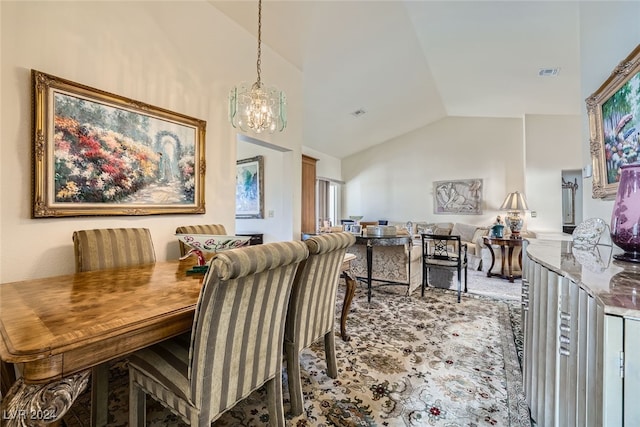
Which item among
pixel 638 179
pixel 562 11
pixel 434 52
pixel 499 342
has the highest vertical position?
pixel 434 52

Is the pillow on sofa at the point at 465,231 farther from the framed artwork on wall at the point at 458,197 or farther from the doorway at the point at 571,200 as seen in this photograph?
the doorway at the point at 571,200

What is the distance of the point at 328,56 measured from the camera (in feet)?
12.5

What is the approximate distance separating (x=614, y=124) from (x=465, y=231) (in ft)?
16.0

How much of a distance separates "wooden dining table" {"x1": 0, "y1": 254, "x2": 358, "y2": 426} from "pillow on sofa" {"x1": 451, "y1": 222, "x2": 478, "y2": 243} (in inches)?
237

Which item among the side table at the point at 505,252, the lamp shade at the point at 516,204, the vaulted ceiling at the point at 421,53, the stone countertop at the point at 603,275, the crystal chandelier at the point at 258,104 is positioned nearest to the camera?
the stone countertop at the point at 603,275

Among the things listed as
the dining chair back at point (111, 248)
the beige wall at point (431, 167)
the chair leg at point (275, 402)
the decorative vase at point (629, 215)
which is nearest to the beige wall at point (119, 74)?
the dining chair back at point (111, 248)

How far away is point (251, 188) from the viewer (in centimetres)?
474

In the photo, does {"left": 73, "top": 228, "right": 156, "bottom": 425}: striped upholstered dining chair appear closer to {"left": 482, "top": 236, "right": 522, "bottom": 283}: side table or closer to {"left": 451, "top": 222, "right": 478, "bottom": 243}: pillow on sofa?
{"left": 482, "top": 236, "right": 522, "bottom": 283}: side table

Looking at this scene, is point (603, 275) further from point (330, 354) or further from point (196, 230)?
point (196, 230)

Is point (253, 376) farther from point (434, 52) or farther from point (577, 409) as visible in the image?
point (434, 52)

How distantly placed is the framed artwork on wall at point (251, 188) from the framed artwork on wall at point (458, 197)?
441 cm

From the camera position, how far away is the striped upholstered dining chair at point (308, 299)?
151cm

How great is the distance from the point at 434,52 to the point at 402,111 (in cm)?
189

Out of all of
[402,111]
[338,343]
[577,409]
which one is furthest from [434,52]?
[577,409]
